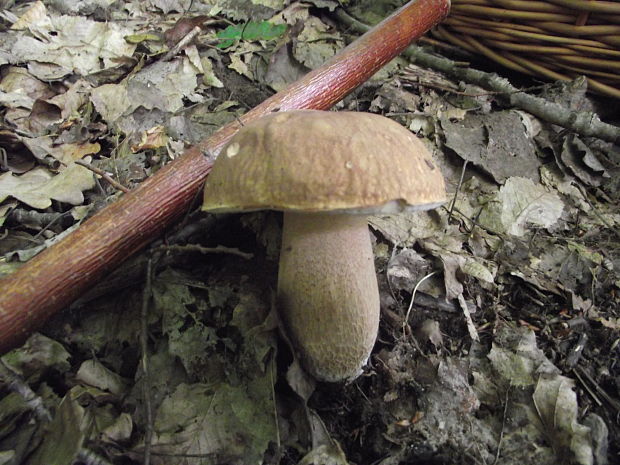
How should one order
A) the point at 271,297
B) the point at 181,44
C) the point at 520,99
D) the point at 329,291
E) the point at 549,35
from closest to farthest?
the point at 329,291
the point at 271,297
the point at 549,35
the point at 520,99
the point at 181,44

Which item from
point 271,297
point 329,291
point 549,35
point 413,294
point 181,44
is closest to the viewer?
point 329,291

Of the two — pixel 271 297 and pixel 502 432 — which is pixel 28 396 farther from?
pixel 502 432

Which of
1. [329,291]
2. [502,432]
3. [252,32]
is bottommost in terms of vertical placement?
[502,432]

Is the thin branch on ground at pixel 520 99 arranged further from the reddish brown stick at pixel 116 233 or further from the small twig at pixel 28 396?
the small twig at pixel 28 396

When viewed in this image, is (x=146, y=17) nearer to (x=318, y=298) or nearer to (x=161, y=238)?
(x=161, y=238)

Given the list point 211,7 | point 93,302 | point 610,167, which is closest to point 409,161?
point 93,302

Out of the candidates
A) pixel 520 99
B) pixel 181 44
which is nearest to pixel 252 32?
pixel 181 44
